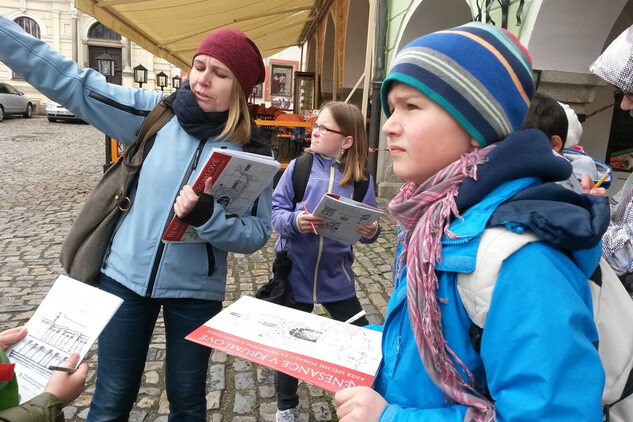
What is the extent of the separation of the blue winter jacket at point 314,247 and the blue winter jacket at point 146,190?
2.15ft

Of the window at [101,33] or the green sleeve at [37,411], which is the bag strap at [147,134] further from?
the window at [101,33]

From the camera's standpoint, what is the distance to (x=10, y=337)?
1.41 meters

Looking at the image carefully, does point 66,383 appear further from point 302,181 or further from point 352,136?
point 352,136

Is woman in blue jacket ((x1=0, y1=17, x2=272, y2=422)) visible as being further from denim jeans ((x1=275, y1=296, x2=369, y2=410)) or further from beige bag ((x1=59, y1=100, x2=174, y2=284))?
denim jeans ((x1=275, y1=296, x2=369, y2=410))

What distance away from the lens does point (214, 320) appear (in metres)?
1.41

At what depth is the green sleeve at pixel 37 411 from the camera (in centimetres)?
122

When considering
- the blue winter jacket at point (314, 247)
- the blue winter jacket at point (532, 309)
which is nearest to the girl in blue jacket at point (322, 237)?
the blue winter jacket at point (314, 247)

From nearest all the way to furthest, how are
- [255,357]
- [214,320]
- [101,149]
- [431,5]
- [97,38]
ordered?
[255,357], [214,320], [431,5], [101,149], [97,38]

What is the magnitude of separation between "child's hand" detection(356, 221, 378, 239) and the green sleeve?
4.93ft

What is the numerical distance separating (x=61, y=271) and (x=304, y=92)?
30.6 ft

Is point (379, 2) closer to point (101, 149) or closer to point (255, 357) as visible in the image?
point (255, 357)

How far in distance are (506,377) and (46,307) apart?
1361 mm

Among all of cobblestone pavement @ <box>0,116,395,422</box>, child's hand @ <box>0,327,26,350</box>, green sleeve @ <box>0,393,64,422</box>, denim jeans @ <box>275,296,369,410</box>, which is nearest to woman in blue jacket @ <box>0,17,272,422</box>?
child's hand @ <box>0,327,26,350</box>

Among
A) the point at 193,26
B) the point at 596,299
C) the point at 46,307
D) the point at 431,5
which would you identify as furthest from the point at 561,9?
the point at 193,26
